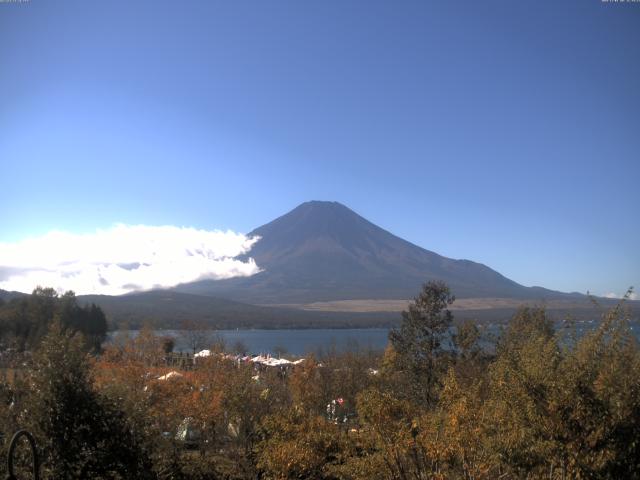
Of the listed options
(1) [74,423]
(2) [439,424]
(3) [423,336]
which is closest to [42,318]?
(3) [423,336]

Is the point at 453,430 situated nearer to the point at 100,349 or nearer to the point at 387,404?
the point at 387,404

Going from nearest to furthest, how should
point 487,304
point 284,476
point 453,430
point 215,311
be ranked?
point 453,430, point 284,476, point 215,311, point 487,304

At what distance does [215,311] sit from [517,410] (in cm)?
16122

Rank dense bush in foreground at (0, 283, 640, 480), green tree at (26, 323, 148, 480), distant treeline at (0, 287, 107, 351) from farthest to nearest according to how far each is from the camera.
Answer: distant treeline at (0, 287, 107, 351) → green tree at (26, 323, 148, 480) → dense bush in foreground at (0, 283, 640, 480)

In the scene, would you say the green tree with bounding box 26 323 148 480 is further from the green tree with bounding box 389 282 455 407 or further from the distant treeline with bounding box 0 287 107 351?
the distant treeline with bounding box 0 287 107 351

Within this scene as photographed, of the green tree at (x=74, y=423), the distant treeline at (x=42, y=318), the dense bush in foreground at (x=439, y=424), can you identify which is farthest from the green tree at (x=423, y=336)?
the distant treeline at (x=42, y=318)

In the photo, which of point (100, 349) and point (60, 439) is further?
point (100, 349)

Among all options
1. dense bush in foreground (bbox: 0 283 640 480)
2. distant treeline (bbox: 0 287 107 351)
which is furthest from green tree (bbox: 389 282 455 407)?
distant treeline (bbox: 0 287 107 351)

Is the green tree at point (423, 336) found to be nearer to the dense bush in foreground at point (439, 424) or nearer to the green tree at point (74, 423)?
Answer: the dense bush in foreground at point (439, 424)

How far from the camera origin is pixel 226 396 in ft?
46.0

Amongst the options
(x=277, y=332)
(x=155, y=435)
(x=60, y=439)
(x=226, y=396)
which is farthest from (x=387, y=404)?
(x=277, y=332)

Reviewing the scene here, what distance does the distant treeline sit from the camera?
1849 inches

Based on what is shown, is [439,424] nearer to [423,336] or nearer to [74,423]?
[74,423]

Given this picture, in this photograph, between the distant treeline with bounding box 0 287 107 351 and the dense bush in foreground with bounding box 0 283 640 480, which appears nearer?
the dense bush in foreground with bounding box 0 283 640 480
